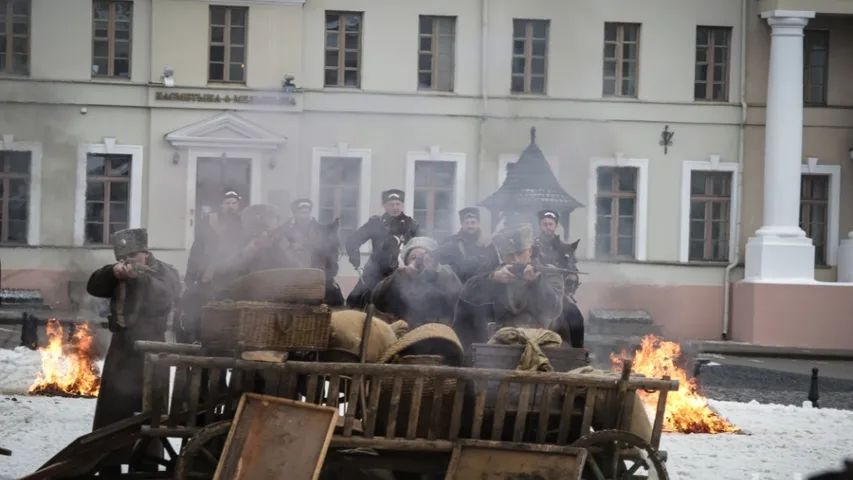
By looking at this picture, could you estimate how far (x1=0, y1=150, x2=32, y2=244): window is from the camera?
16797 mm

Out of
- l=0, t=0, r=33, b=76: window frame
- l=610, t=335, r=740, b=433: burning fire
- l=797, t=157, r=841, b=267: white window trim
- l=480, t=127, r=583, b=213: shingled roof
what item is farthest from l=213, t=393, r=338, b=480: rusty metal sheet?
l=797, t=157, r=841, b=267: white window trim

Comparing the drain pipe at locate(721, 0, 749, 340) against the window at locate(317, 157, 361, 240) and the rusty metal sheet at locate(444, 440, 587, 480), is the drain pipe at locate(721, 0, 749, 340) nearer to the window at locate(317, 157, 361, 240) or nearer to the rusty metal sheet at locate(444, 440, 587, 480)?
the window at locate(317, 157, 361, 240)

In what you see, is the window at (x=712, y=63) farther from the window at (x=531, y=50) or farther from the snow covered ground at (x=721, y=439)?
the snow covered ground at (x=721, y=439)

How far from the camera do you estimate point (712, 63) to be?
2486 cm

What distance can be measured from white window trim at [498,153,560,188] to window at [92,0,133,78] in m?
5.83

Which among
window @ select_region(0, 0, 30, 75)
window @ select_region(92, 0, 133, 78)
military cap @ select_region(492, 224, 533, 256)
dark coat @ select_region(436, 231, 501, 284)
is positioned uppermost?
window @ select_region(92, 0, 133, 78)

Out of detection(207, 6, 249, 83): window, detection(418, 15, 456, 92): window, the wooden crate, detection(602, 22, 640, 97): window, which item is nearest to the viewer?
the wooden crate

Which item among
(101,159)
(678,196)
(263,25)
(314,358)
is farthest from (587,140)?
(314,358)

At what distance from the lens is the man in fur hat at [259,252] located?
32.1 ft

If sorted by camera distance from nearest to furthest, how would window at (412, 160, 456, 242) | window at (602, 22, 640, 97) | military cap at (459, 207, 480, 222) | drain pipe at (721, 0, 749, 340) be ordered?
military cap at (459, 207, 480, 222)
window at (602, 22, 640, 97)
window at (412, 160, 456, 242)
drain pipe at (721, 0, 749, 340)

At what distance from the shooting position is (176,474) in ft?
24.4

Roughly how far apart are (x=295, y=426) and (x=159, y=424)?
78cm

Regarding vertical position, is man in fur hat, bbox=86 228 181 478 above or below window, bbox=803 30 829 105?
below

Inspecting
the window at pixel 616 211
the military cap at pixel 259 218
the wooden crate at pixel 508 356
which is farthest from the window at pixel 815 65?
the wooden crate at pixel 508 356
